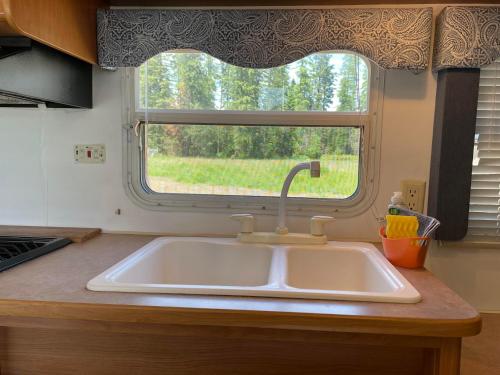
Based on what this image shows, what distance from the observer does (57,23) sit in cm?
115

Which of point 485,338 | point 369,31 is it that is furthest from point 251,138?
point 485,338

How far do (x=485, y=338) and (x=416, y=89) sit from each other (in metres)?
0.92

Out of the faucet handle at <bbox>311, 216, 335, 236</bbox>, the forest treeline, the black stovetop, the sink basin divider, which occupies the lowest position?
the black stovetop

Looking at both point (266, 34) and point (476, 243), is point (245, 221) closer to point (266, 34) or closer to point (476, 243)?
point (266, 34)

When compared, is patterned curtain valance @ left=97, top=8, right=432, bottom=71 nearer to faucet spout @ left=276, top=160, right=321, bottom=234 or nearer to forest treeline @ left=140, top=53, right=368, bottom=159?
forest treeline @ left=140, top=53, right=368, bottom=159

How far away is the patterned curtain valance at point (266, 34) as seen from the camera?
131 centimetres

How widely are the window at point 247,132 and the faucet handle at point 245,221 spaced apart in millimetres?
141

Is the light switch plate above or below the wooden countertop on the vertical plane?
above

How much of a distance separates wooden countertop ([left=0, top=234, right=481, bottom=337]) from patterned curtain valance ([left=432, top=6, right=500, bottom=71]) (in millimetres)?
840

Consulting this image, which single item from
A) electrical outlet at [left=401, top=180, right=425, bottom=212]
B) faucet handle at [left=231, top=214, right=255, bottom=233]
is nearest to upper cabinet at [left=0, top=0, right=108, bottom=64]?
faucet handle at [left=231, top=214, right=255, bottom=233]

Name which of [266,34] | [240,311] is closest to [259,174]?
[266,34]

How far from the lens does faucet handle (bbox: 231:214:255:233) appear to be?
4.60 feet

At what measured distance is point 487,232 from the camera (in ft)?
4.79

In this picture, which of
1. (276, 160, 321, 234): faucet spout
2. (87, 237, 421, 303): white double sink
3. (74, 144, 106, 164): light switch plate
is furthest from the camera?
(74, 144, 106, 164): light switch plate
